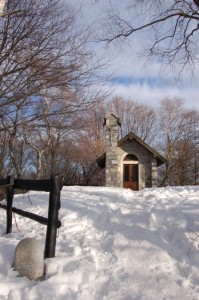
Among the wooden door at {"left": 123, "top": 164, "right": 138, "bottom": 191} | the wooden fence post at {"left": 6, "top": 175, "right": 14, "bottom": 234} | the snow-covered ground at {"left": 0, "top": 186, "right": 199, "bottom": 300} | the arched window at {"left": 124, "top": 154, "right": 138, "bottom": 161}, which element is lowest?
the snow-covered ground at {"left": 0, "top": 186, "right": 199, "bottom": 300}

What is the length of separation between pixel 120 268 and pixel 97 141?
3349 cm

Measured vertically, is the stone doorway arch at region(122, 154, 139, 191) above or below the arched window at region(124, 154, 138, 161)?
below

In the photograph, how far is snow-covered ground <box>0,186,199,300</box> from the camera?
352 cm

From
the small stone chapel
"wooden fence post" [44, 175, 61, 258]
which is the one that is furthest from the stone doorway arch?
"wooden fence post" [44, 175, 61, 258]

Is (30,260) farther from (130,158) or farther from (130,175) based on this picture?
(130,158)

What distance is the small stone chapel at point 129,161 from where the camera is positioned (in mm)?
22109

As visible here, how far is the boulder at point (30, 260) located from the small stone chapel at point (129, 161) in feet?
58.6

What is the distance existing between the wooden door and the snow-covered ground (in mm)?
15565

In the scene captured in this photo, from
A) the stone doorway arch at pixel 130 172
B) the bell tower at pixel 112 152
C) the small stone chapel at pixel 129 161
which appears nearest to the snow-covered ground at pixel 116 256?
the bell tower at pixel 112 152

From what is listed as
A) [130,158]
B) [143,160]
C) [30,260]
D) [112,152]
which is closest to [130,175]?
[130,158]

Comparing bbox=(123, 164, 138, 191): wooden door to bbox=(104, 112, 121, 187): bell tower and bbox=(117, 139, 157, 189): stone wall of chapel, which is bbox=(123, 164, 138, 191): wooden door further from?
bbox=(104, 112, 121, 187): bell tower

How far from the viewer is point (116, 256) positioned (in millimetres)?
4445

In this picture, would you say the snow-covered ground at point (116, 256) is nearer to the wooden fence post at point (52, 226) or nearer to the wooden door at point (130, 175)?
the wooden fence post at point (52, 226)

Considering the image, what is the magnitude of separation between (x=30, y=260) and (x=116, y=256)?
1203mm
